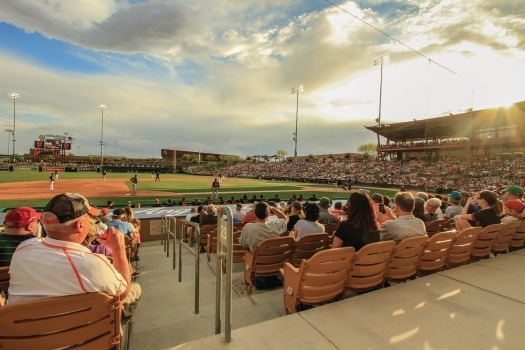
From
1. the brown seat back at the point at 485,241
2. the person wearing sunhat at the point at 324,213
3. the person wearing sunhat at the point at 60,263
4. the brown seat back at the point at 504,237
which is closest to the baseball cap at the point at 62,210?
the person wearing sunhat at the point at 60,263

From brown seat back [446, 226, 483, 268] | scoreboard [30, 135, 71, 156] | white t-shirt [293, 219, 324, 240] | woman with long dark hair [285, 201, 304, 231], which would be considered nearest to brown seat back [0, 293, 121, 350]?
white t-shirt [293, 219, 324, 240]

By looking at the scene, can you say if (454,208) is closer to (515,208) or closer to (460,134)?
(515,208)

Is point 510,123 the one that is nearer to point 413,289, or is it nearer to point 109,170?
point 413,289

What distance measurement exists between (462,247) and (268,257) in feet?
11.6

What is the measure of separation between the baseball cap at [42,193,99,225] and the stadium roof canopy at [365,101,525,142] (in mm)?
49596

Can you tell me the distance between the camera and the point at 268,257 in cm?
447

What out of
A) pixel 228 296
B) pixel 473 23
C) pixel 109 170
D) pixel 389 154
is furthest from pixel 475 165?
pixel 109 170

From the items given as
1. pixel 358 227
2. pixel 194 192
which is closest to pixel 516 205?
pixel 358 227

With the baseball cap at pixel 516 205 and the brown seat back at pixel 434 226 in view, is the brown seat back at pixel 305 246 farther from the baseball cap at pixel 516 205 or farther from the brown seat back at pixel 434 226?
the baseball cap at pixel 516 205

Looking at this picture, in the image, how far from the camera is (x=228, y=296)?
109 inches

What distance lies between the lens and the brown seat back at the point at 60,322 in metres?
1.73

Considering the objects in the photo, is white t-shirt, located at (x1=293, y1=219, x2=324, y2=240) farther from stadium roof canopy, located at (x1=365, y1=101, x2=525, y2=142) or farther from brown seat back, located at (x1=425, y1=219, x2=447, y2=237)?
stadium roof canopy, located at (x1=365, y1=101, x2=525, y2=142)

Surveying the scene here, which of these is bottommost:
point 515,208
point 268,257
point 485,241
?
point 268,257

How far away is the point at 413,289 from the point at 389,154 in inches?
2732
